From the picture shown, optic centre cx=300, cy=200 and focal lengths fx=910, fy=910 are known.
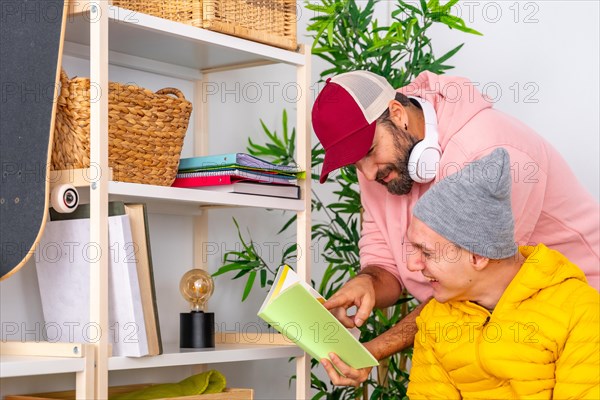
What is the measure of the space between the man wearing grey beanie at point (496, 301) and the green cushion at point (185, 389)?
501mm

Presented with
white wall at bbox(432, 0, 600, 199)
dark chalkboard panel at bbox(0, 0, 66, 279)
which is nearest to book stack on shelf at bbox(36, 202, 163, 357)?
dark chalkboard panel at bbox(0, 0, 66, 279)

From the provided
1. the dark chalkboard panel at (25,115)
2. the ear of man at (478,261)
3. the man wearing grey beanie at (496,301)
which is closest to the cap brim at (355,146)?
the man wearing grey beanie at (496,301)

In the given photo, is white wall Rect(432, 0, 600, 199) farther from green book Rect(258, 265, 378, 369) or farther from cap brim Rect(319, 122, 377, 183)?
green book Rect(258, 265, 378, 369)

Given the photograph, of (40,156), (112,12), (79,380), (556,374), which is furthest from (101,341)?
(556,374)

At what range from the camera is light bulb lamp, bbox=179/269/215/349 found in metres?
2.12

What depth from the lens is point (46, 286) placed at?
1.95 meters

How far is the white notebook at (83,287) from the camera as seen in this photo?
5.93 ft

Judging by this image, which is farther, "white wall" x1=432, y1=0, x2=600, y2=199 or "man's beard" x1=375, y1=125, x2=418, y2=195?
"white wall" x1=432, y1=0, x2=600, y2=199

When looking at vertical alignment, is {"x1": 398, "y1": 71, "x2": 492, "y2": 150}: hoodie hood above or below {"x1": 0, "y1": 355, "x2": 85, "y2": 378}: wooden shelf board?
above

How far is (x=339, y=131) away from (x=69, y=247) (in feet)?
2.06

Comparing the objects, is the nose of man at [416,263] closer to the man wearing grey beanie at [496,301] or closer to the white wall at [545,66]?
the man wearing grey beanie at [496,301]

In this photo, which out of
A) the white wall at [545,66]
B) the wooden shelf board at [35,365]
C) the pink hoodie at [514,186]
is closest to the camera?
the wooden shelf board at [35,365]

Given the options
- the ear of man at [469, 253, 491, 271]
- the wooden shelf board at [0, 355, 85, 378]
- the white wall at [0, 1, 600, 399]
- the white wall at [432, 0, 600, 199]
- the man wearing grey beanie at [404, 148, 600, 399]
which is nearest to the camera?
the wooden shelf board at [0, 355, 85, 378]

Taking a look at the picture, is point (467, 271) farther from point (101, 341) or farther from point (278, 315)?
point (101, 341)
